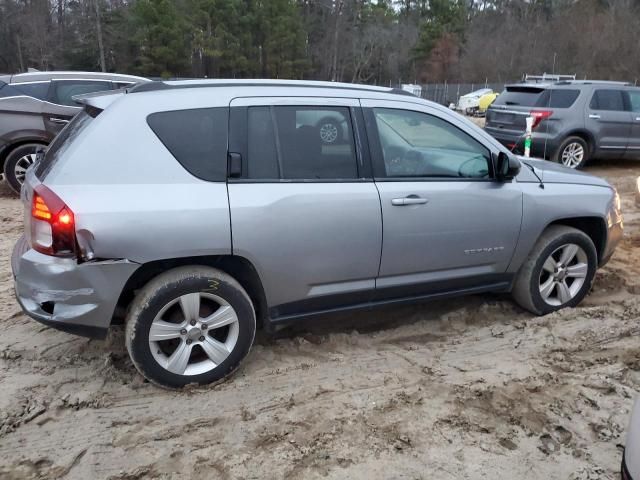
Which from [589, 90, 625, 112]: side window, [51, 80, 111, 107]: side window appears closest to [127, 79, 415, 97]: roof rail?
[51, 80, 111, 107]: side window

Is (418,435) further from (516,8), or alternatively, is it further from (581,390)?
(516,8)

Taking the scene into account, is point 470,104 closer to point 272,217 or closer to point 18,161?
point 18,161

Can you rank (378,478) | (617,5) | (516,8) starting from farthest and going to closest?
(516,8), (617,5), (378,478)

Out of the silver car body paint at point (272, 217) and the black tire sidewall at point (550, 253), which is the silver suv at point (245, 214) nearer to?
the silver car body paint at point (272, 217)

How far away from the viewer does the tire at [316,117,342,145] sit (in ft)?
11.8

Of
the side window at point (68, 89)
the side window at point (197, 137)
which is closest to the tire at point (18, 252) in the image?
the side window at point (197, 137)

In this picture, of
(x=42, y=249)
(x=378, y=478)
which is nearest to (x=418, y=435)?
(x=378, y=478)

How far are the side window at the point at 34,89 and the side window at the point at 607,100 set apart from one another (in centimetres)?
966

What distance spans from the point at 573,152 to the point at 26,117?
9.53 m

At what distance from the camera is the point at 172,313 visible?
3322mm

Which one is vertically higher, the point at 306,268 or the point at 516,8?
the point at 516,8

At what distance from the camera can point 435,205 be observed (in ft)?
12.4

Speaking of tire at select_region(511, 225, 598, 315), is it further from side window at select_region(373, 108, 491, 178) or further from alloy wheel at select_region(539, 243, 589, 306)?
side window at select_region(373, 108, 491, 178)

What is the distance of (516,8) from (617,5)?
22.2 metres
